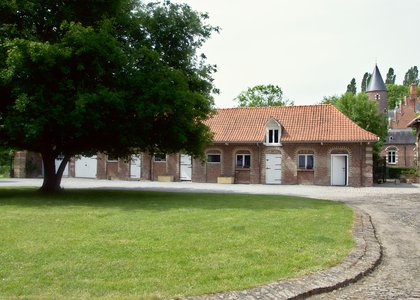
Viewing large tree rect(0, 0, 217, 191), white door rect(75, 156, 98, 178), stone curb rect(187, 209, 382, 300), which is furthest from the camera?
white door rect(75, 156, 98, 178)

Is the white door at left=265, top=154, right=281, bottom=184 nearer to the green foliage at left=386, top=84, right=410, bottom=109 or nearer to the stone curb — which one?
the stone curb

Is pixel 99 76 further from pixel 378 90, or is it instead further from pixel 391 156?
pixel 378 90

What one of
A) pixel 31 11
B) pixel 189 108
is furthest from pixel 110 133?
pixel 31 11

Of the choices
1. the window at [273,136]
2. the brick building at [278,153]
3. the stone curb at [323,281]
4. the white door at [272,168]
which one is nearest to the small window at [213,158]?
the brick building at [278,153]

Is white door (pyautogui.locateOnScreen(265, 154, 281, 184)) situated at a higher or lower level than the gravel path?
higher

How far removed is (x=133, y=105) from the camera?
56.0 feet

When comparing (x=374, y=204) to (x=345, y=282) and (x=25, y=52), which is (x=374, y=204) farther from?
(x=25, y=52)

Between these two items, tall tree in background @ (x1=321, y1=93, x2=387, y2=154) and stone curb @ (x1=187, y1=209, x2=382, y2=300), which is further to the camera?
tall tree in background @ (x1=321, y1=93, x2=387, y2=154)

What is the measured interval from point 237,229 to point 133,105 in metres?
8.79

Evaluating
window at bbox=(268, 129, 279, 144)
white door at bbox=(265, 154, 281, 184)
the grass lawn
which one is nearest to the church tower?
window at bbox=(268, 129, 279, 144)

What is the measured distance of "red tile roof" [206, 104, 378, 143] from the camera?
32250 mm

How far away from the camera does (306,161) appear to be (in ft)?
109

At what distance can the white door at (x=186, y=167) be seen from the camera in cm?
3666

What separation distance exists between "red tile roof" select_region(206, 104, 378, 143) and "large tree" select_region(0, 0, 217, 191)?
13166mm
